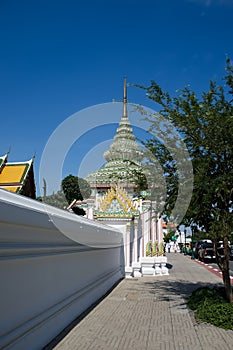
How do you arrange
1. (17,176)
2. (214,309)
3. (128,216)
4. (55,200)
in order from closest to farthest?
(214,309) → (128,216) → (55,200) → (17,176)

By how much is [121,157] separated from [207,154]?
10185 mm

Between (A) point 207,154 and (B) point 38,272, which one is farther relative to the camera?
(A) point 207,154

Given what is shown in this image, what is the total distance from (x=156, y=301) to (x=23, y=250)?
5616 mm

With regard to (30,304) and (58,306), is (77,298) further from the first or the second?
(30,304)

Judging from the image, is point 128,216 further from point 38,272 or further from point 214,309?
point 38,272

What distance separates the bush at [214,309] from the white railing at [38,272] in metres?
2.25

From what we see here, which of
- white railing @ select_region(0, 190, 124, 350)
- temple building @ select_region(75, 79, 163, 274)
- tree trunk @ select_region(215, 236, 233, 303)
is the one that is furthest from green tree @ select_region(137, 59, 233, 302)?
temple building @ select_region(75, 79, 163, 274)

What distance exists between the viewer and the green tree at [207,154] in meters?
7.13

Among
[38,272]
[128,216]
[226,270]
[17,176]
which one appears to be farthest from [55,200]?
[38,272]

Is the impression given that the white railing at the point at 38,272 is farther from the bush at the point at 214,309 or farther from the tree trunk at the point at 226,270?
the tree trunk at the point at 226,270

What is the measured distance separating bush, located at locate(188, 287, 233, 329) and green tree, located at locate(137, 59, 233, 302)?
401 millimetres

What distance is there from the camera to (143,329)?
6297mm

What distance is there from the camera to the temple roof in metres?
8.66

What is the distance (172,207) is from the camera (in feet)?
25.6
